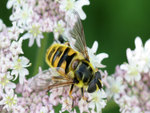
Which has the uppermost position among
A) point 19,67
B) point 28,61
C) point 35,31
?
point 35,31

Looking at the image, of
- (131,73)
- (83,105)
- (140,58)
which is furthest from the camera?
(140,58)

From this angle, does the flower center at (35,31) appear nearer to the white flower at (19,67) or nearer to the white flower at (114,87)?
the white flower at (19,67)

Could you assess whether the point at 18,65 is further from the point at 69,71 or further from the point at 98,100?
the point at 98,100

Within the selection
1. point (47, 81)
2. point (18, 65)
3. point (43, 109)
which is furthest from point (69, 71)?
point (18, 65)

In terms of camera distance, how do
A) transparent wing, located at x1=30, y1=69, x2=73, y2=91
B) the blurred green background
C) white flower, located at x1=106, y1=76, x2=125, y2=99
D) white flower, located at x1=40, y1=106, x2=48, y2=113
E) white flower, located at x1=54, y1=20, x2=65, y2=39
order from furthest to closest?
the blurred green background
white flower, located at x1=106, y1=76, x2=125, y2=99
white flower, located at x1=54, y1=20, x2=65, y2=39
white flower, located at x1=40, y1=106, x2=48, y2=113
transparent wing, located at x1=30, y1=69, x2=73, y2=91

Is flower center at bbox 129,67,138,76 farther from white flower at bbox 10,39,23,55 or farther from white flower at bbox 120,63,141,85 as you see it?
white flower at bbox 10,39,23,55

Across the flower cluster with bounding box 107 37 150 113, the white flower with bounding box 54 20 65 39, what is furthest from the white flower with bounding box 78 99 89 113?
the white flower with bounding box 54 20 65 39
